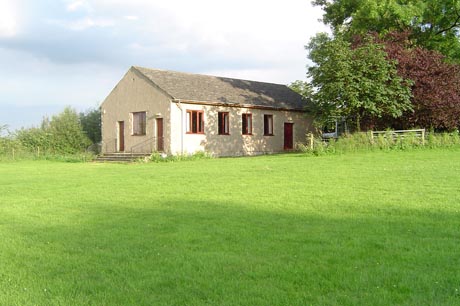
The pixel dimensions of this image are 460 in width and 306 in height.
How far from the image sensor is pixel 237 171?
1658 cm

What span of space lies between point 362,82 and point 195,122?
10534mm

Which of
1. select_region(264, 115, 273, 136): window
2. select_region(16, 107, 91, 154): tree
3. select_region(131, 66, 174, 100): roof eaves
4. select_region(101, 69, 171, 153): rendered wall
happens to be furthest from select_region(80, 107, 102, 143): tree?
select_region(264, 115, 273, 136): window

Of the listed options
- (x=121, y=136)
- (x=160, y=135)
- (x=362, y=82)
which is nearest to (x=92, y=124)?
(x=121, y=136)

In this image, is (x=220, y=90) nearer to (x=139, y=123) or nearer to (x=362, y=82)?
(x=139, y=123)

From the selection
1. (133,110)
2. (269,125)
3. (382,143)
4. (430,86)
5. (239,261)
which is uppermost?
(430,86)

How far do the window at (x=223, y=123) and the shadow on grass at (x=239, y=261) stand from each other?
22626 mm

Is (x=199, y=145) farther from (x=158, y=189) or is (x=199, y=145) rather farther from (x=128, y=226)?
(x=128, y=226)

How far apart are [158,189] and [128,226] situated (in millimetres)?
4656

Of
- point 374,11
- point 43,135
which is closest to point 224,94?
point 374,11

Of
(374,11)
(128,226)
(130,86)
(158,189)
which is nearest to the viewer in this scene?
(128,226)

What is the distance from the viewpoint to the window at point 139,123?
30.4m

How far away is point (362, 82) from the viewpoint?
80.6 feet

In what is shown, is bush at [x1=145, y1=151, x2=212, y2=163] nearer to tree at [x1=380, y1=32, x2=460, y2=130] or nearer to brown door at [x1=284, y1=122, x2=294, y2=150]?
brown door at [x1=284, y1=122, x2=294, y2=150]

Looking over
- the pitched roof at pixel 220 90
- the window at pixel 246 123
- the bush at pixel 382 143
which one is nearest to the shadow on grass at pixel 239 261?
the bush at pixel 382 143
